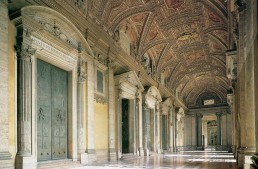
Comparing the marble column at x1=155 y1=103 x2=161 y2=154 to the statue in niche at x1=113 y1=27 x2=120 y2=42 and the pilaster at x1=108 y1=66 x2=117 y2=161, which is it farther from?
the statue in niche at x1=113 y1=27 x2=120 y2=42

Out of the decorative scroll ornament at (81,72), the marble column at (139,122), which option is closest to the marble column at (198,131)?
the marble column at (139,122)

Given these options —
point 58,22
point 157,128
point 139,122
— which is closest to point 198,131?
point 157,128

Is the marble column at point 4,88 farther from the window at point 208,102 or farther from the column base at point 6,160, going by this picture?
the window at point 208,102

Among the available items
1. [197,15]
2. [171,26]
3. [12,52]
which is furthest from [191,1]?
[12,52]

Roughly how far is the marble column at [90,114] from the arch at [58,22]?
84 cm

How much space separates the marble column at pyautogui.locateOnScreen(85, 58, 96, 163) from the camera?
435 inches

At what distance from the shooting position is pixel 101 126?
500 inches

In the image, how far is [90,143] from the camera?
11.1 metres

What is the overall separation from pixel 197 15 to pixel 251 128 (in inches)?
402

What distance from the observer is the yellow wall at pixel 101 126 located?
12188 mm

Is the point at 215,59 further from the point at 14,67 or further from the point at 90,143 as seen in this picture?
the point at 14,67

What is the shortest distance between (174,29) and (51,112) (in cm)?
1083

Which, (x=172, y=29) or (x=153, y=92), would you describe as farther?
(x=153, y=92)

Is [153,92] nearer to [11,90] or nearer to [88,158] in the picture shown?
[88,158]
